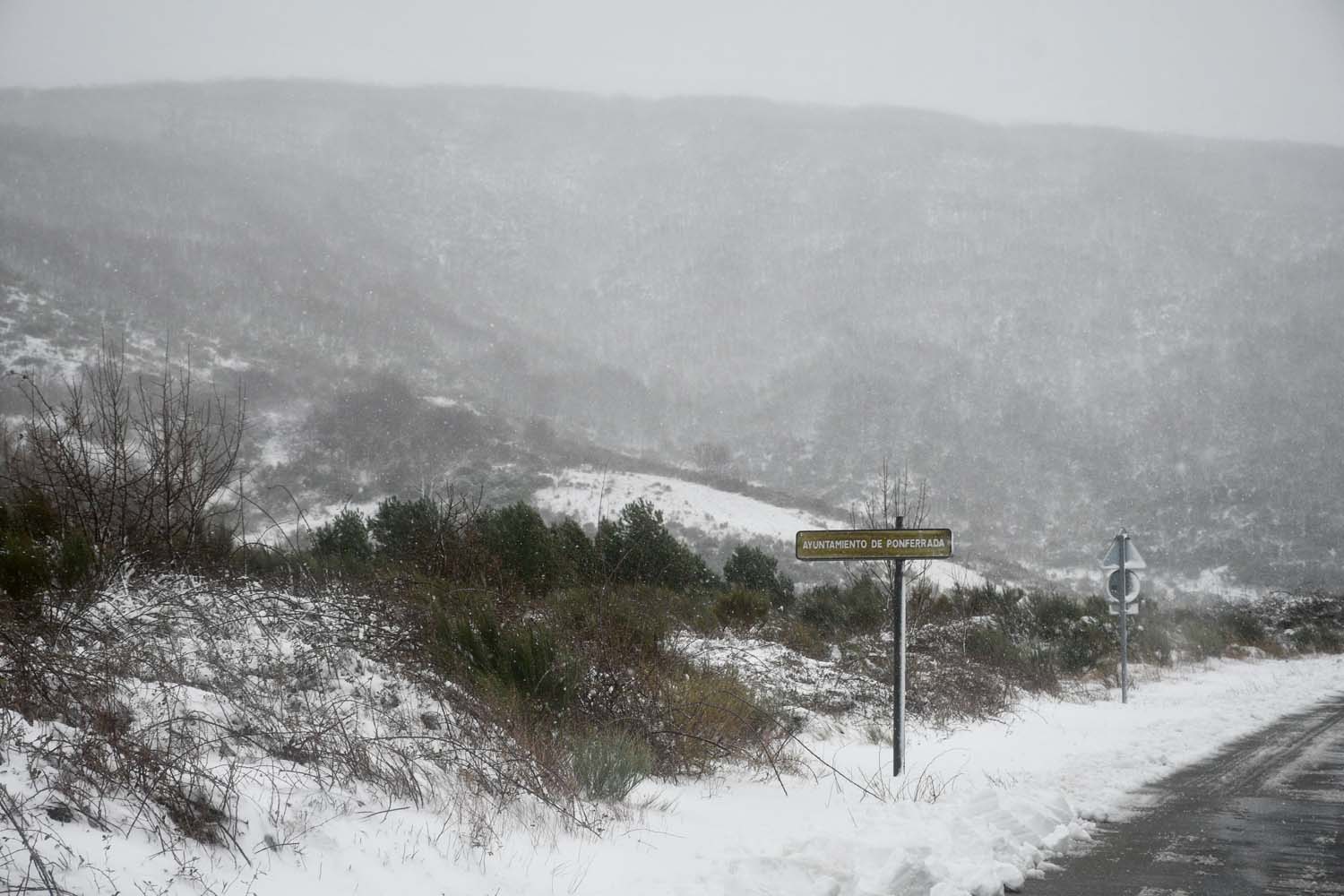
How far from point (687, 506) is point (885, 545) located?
2110 inches

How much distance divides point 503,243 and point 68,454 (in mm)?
176536

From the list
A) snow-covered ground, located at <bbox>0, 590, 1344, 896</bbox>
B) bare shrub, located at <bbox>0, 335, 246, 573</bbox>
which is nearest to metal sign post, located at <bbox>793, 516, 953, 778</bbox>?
snow-covered ground, located at <bbox>0, 590, 1344, 896</bbox>

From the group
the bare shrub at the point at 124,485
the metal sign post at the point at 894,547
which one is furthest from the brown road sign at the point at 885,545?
the bare shrub at the point at 124,485

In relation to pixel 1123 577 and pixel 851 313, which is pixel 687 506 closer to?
pixel 1123 577

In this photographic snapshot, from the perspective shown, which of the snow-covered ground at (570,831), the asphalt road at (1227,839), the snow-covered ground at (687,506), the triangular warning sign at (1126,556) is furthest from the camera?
the snow-covered ground at (687,506)

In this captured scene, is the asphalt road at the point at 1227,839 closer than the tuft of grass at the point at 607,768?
Yes

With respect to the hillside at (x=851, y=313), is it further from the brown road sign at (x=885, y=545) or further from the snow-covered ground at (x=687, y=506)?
the brown road sign at (x=885, y=545)

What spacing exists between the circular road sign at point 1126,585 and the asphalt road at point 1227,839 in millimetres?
5343

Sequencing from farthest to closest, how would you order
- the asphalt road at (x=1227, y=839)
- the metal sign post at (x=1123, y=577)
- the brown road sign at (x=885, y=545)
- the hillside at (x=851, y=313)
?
the hillside at (x=851, y=313), the metal sign post at (x=1123, y=577), the brown road sign at (x=885, y=545), the asphalt road at (x=1227, y=839)

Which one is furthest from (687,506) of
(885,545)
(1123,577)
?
(885,545)

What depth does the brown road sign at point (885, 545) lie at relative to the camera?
602 cm

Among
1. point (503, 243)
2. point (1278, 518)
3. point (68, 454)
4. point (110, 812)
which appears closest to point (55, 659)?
point (110, 812)

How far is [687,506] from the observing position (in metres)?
59.6

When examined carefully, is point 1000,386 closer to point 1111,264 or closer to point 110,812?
point 1111,264
